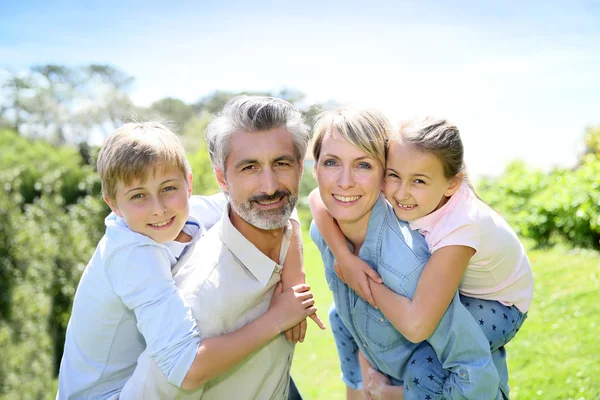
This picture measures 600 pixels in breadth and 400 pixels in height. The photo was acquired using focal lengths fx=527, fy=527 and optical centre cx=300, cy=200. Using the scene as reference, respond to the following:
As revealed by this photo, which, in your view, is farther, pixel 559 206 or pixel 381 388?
pixel 559 206

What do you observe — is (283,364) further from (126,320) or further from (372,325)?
(126,320)

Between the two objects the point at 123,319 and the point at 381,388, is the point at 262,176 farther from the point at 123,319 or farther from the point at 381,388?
the point at 381,388

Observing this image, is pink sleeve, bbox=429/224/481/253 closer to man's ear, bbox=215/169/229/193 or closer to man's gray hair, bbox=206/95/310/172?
man's gray hair, bbox=206/95/310/172

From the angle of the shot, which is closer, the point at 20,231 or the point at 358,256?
the point at 358,256

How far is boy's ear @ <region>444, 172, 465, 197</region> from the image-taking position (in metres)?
2.59

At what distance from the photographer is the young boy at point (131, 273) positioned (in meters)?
2.37

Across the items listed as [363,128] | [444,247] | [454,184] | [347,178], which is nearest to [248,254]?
[347,178]

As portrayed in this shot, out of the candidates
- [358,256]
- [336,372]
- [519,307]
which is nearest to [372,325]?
[358,256]

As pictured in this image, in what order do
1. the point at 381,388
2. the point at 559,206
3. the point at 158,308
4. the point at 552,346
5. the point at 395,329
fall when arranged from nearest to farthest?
the point at 158,308
the point at 395,329
the point at 381,388
the point at 552,346
the point at 559,206

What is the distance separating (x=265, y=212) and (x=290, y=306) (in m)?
0.49

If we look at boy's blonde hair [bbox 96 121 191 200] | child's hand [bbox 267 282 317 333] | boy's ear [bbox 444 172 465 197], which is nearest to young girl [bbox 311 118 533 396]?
boy's ear [bbox 444 172 465 197]

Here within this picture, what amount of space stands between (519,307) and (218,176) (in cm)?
175

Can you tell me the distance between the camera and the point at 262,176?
106 inches

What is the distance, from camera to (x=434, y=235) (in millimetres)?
2445
